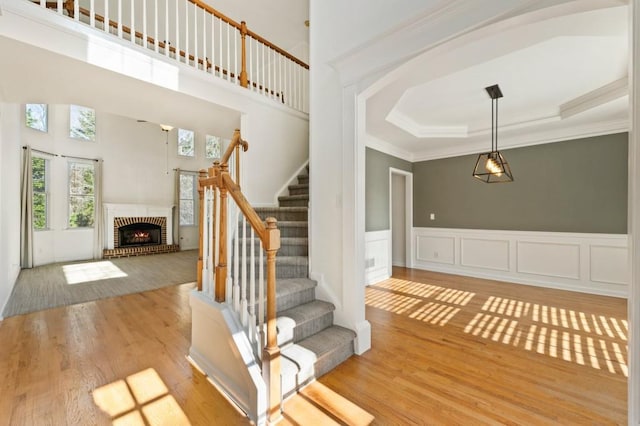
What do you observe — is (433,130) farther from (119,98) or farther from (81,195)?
(81,195)

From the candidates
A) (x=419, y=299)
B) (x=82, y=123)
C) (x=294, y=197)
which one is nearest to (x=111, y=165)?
(x=82, y=123)

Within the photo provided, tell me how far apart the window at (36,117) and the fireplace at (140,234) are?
9.34 feet

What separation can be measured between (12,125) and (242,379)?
17.4 feet

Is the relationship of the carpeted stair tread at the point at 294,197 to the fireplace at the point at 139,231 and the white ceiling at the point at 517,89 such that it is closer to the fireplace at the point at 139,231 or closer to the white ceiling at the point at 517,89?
the white ceiling at the point at 517,89

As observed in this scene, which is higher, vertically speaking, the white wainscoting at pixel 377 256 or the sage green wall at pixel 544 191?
the sage green wall at pixel 544 191

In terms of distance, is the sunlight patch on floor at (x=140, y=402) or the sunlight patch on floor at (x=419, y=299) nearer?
the sunlight patch on floor at (x=140, y=402)

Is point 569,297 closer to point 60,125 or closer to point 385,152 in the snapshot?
point 385,152

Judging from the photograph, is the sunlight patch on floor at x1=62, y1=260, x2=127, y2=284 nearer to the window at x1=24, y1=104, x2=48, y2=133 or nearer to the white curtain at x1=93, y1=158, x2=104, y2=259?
the white curtain at x1=93, y1=158, x2=104, y2=259

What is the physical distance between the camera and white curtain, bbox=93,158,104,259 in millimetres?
6930

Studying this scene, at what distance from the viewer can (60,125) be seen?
6453 millimetres

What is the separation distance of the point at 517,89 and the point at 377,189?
238cm

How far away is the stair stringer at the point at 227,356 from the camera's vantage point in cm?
164

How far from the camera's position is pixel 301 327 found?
2.24 metres

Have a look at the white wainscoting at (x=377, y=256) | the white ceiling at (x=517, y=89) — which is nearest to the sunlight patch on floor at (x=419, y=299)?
the white wainscoting at (x=377, y=256)
